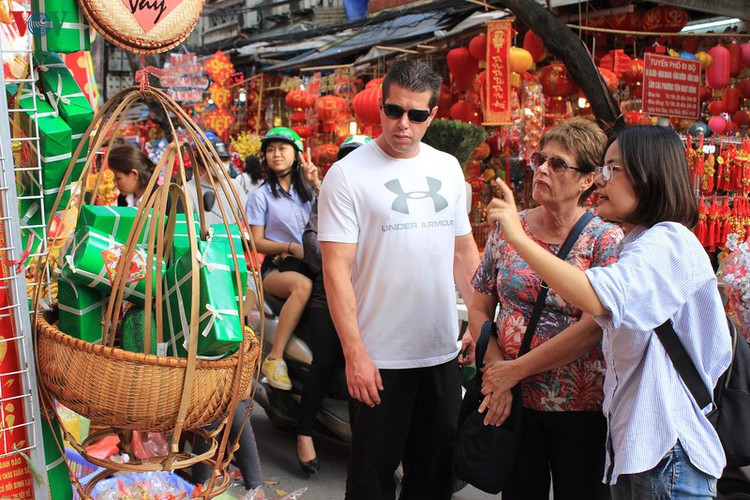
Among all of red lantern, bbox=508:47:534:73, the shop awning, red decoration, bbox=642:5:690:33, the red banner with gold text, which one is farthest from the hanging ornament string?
the shop awning

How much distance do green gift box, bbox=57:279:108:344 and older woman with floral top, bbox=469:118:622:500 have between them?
1.24 meters

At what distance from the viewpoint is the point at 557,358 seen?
7.47 feet

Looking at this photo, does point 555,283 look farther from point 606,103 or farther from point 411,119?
point 606,103

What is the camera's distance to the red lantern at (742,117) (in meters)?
8.38

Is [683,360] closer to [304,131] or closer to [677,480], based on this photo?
[677,480]

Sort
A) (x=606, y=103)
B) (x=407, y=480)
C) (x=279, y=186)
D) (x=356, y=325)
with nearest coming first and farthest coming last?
(x=356, y=325)
(x=407, y=480)
(x=279, y=186)
(x=606, y=103)

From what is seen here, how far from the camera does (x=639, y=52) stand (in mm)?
9133

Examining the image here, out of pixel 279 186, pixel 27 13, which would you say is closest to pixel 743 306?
pixel 279 186

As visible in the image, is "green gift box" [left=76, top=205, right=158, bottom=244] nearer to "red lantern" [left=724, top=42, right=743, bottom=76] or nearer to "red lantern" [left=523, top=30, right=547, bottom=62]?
"red lantern" [left=523, top=30, right=547, bottom=62]

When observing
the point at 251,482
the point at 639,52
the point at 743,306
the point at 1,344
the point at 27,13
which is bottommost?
the point at 251,482

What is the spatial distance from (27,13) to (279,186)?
2.90m

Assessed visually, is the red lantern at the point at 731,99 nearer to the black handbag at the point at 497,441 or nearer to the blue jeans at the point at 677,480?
the black handbag at the point at 497,441

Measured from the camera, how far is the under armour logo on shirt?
2626mm

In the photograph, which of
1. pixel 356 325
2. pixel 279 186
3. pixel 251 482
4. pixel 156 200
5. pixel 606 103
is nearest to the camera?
pixel 156 200
